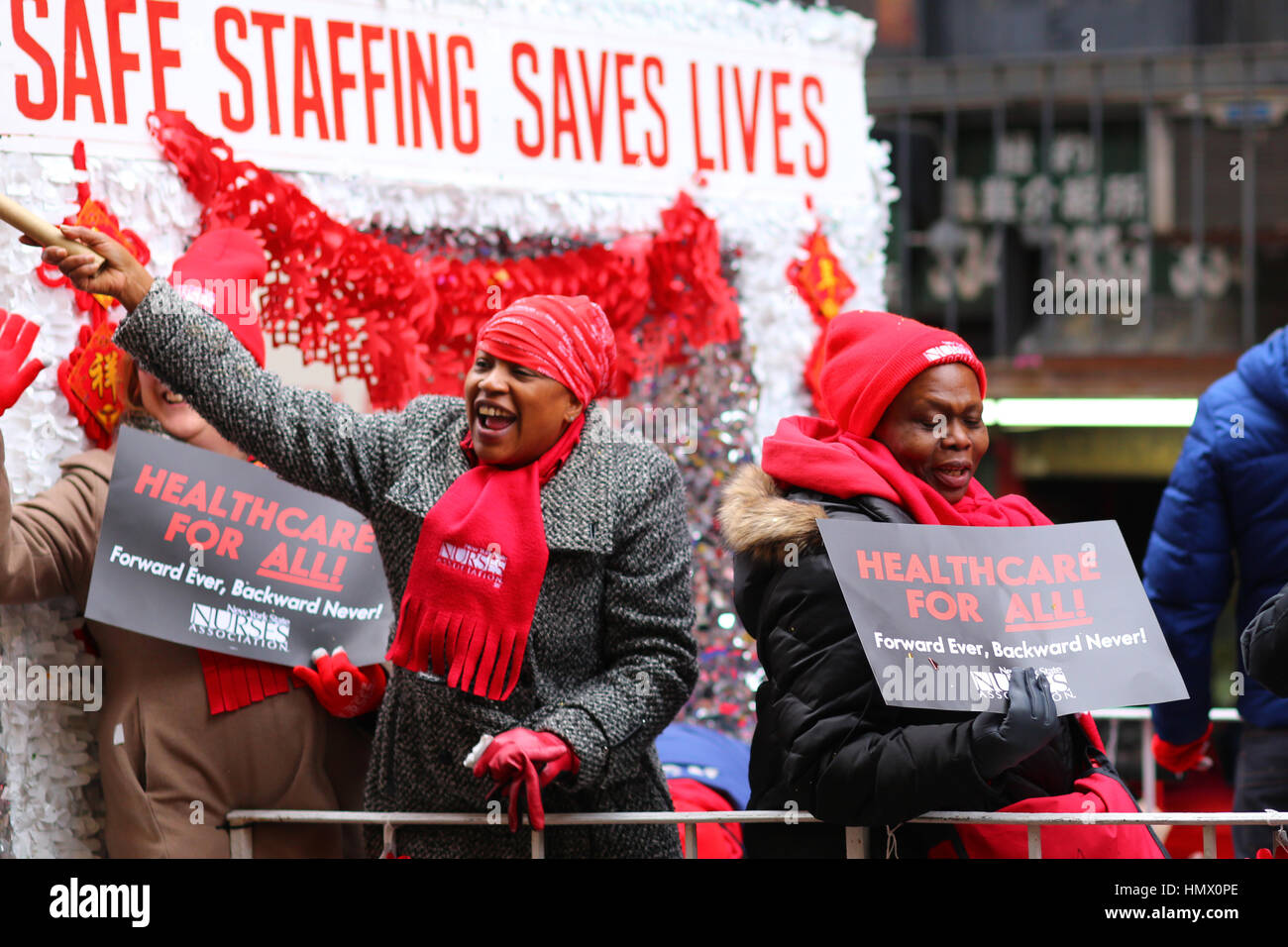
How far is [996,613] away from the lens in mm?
2658

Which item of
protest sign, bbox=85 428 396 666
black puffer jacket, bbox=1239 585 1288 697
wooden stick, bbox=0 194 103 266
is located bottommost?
black puffer jacket, bbox=1239 585 1288 697

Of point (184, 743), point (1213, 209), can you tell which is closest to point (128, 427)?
point (184, 743)

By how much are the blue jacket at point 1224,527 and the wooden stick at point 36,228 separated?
2.52 meters

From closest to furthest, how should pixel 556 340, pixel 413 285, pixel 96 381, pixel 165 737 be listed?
pixel 556 340
pixel 165 737
pixel 96 381
pixel 413 285

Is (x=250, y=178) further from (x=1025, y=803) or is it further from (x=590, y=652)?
(x=1025, y=803)

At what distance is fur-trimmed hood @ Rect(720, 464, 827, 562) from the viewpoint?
2.66 meters

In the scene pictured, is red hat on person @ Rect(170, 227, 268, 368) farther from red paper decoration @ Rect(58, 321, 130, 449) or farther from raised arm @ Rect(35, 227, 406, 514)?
raised arm @ Rect(35, 227, 406, 514)

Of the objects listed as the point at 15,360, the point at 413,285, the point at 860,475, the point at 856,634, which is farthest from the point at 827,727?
the point at 413,285

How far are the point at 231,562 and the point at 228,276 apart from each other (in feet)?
2.27

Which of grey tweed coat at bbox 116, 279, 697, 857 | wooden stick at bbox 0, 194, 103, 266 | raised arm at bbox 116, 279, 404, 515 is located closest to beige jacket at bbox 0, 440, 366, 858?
grey tweed coat at bbox 116, 279, 697, 857

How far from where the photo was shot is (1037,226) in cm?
1012

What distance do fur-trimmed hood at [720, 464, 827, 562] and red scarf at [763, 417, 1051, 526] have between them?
0.05 metres

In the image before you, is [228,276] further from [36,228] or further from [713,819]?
[713,819]

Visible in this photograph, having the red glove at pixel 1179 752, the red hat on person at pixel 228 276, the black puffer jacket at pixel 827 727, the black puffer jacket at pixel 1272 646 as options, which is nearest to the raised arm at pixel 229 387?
the red hat on person at pixel 228 276
